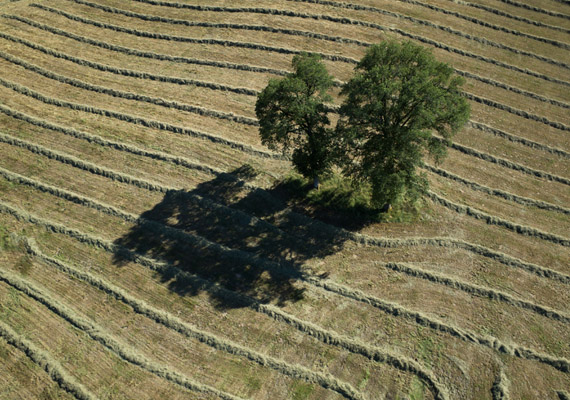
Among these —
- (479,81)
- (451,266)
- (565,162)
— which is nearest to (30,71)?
(451,266)

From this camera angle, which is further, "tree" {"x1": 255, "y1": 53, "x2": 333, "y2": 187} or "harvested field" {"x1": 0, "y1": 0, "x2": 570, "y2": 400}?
"tree" {"x1": 255, "y1": 53, "x2": 333, "y2": 187}

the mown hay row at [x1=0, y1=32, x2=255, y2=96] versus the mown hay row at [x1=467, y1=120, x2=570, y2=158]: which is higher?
the mown hay row at [x1=467, y1=120, x2=570, y2=158]

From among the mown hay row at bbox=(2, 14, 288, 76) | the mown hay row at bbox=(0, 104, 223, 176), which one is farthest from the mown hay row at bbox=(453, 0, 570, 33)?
the mown hay row at bbox=(0, 104, 223, 176)

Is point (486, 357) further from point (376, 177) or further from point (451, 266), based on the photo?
point (376, 177)

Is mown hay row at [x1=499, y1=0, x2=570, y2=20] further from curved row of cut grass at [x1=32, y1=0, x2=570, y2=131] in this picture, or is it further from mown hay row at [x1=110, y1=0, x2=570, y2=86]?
curved row of cut grass at [x1=32, y1=0, x2=570, y2=131]

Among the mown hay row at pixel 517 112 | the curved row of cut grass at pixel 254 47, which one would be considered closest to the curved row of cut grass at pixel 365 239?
the curved row of cut grass at pixel 254 47

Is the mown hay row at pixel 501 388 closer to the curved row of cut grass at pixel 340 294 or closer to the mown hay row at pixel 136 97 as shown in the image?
the curved row of cut grass at pixel 340 294

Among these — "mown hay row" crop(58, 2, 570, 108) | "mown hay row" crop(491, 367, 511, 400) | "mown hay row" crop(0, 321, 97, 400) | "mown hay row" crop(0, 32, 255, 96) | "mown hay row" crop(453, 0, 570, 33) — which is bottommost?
"mown hay row" crop(0, 321, 97, 400)
